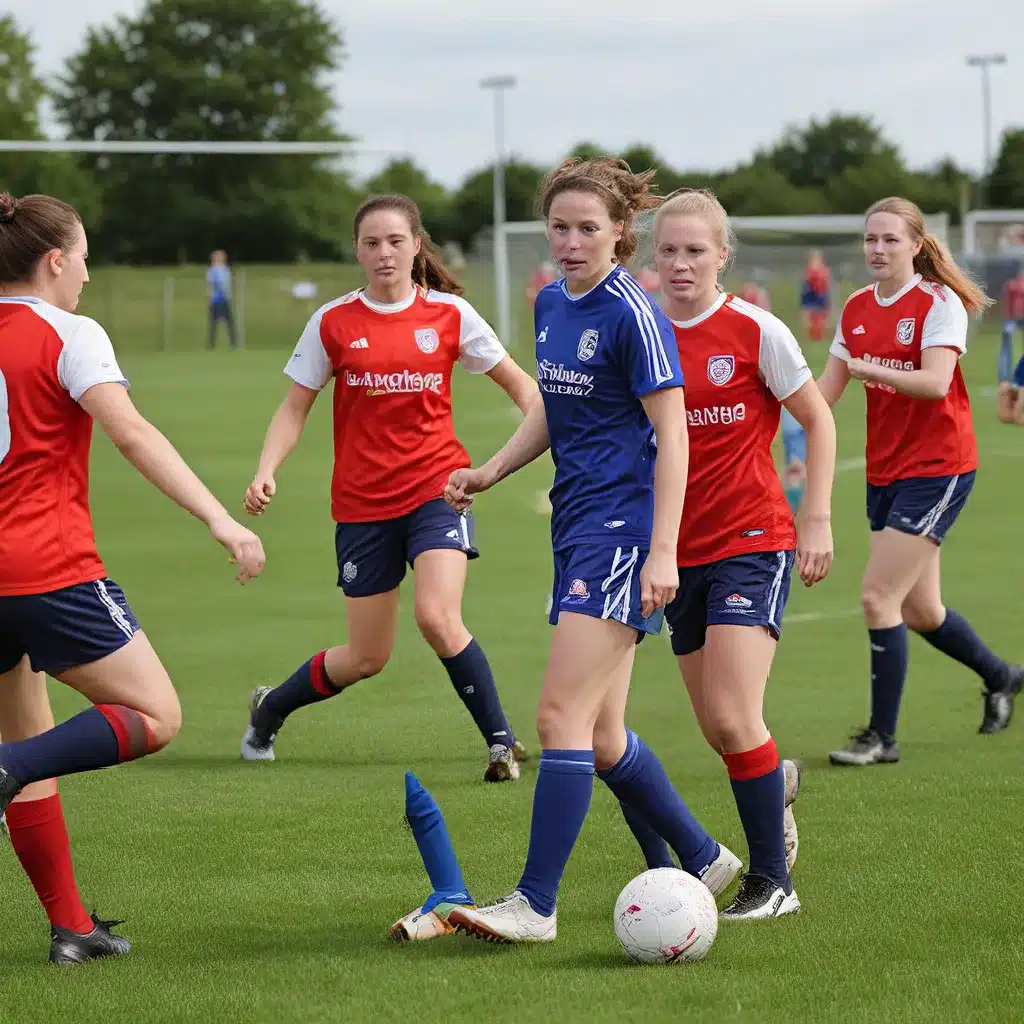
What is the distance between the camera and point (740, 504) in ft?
16.4

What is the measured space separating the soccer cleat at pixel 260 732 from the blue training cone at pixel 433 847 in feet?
8.28

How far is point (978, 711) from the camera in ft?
26.3

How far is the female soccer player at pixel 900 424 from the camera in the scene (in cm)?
691

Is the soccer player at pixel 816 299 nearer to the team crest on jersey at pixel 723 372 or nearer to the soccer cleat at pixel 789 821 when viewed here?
the soccer cleat at pixel 789 821

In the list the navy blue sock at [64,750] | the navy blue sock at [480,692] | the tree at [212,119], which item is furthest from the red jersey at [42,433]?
the tree at [212,119]

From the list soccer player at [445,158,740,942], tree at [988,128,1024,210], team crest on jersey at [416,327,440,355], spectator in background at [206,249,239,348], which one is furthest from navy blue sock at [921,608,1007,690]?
tree at [988,128,1024,210]

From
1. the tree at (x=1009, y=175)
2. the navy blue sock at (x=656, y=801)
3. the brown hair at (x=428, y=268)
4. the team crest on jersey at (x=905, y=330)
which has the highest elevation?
the tree at (x=1009, y=175)

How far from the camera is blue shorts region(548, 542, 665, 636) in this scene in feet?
14.9

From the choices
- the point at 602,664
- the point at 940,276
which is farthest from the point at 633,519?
Answer: the point at 940,276

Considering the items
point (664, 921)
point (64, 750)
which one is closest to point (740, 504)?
point (664, 921)

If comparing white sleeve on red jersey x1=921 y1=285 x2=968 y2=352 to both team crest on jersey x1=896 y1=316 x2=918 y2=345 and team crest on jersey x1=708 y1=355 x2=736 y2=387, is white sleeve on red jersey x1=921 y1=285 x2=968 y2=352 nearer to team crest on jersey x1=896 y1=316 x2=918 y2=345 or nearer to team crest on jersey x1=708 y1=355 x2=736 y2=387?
team crest on jersey x1=896 y1=316 x2=918 y2=345

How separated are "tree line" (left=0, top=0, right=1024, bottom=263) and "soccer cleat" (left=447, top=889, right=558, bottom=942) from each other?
53710 mm

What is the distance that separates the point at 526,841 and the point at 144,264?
61909 millimetres

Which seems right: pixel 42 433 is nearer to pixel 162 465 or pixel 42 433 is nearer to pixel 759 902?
pixel 162 465
